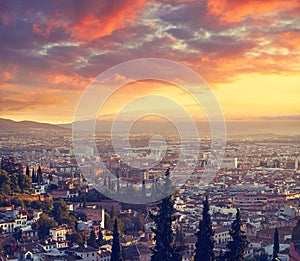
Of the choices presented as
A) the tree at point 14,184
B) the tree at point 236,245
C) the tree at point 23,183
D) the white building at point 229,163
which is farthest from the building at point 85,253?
the white building at point 229,163

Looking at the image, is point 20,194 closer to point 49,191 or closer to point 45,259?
point 49,191

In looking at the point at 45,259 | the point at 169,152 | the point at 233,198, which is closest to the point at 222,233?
the point at 45,259

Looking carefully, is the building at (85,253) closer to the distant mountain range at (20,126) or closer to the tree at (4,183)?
the tree at (4,183)

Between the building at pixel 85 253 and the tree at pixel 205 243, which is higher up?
the tree at pixel 205 243

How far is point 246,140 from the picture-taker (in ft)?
223

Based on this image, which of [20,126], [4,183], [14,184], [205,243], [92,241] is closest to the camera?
[205,243]

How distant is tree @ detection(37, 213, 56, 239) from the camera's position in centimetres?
1652

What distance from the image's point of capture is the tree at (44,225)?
16.5 metres

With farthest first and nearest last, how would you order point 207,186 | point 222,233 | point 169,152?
point 169,152 < point 207,186 < point 222,233

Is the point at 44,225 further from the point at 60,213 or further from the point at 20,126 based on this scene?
the point at 20,126

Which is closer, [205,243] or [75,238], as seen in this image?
[205,243]

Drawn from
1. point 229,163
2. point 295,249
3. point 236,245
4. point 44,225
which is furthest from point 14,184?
point 229,163

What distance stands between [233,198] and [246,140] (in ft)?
128

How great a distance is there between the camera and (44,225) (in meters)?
16.8
